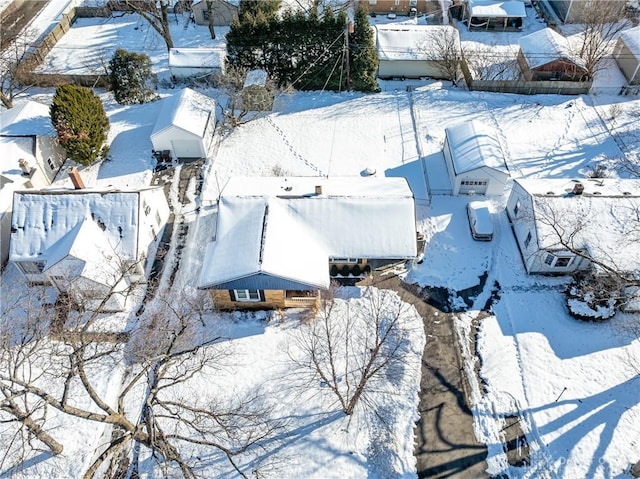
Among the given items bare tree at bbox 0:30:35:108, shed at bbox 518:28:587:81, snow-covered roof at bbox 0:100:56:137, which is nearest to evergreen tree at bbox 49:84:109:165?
snow-covered roof at bbox 0:100:56:137

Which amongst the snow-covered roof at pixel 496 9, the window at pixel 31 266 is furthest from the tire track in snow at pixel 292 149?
the snow-covered roof at pixel 496 9

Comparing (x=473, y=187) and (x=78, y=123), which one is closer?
(x=473, y=187)

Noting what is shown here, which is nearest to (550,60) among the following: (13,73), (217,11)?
(217,11)

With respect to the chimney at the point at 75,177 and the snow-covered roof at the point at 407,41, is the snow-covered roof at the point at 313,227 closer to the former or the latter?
the chimney at the point at 75,177

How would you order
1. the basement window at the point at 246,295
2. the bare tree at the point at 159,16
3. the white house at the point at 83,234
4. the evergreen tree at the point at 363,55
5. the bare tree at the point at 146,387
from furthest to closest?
1. the bare tree at the point at 159,16
2. the evergreen tree at the point at 363,55
3. the white house at the point at 83,234
4. the basement window at the point at 246,295
5. the bare tree at the point at 146,387

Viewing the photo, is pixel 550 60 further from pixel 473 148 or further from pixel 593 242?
pixel 593 242

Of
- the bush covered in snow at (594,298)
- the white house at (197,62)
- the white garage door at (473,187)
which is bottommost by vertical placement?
the bush covered in snow at (594,298)

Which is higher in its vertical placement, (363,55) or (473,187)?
(363,55)

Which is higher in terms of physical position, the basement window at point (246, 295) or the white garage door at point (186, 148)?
the white garage door at point (186, 148)
